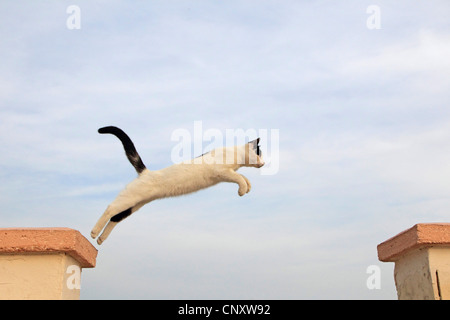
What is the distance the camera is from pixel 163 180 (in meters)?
6.41

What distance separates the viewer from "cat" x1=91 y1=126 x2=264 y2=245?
20.7ft

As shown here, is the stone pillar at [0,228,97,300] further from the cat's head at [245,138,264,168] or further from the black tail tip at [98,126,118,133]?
the cat's head at [245,138,264,168]

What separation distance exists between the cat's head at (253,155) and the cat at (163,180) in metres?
A: 0.19

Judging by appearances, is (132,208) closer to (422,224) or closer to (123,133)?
(123,133)

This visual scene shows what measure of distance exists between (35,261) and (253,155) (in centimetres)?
317

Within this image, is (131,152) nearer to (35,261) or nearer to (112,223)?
(112,223)

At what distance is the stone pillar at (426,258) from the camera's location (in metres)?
5.52

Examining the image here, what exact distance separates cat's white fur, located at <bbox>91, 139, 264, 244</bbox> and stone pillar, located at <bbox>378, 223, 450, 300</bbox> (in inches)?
81.7

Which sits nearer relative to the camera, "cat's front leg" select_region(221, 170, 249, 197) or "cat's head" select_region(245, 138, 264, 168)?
"cat's front leg" select_region(221, 170, 249, 197)

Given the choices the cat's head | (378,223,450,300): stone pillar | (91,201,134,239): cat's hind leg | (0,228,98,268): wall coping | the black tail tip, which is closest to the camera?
(0,228,98,268): wall coping

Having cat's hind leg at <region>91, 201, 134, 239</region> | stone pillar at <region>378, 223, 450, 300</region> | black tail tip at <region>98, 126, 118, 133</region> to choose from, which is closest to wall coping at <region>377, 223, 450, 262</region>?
stone pillar at <region>378, 223, 450, 300</region>

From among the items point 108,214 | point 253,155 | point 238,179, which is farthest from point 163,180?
point 253,155

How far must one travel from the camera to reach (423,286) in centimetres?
571
